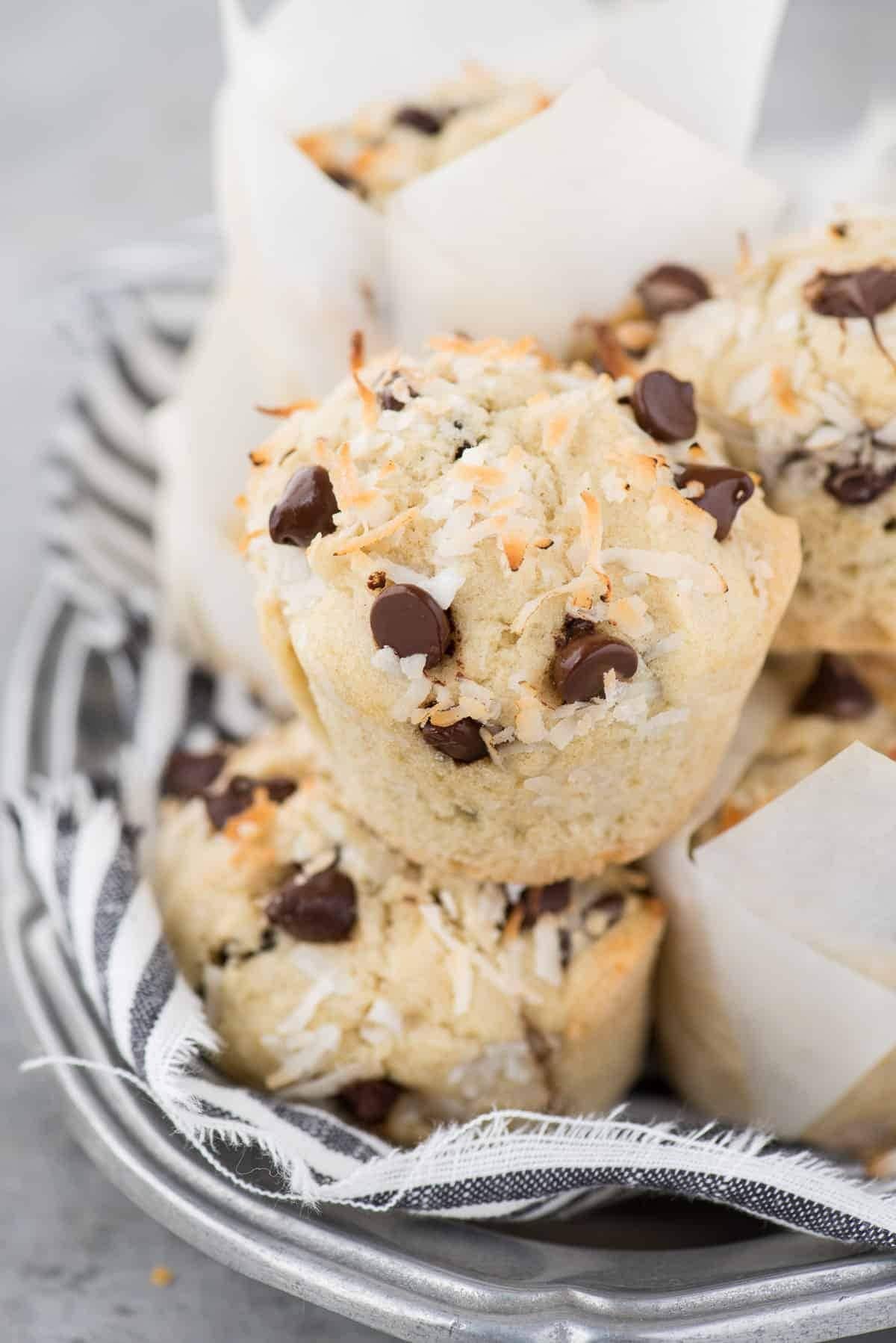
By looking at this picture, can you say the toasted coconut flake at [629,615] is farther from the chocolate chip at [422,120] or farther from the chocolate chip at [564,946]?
the chocolate chip at [422,120]

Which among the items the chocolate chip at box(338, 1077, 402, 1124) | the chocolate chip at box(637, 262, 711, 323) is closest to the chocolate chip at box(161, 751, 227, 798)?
A: the chocolate chip at box(338, 1077, 402, 1124)

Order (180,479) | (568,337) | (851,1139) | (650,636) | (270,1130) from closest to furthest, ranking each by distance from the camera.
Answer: (650,636)
(270,1130)
(851,1139)
(568,337)
(180,479)

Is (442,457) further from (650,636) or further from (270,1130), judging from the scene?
(270,1130)

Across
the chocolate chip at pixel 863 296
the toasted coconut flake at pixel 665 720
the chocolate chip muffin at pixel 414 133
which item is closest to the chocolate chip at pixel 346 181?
the chocolate chip muffin at pixel 414 133

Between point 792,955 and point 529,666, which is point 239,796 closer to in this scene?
point 529,666

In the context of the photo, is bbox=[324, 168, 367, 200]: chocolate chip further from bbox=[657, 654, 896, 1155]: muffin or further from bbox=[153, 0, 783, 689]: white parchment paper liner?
bbox=[657, 654, 896, 1155]: muffin

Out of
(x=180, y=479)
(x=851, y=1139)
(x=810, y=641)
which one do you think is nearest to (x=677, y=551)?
(x=810, y=641)

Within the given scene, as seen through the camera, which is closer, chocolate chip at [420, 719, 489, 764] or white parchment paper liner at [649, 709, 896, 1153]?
chocolate chip at [420, 719, 489, 764]
